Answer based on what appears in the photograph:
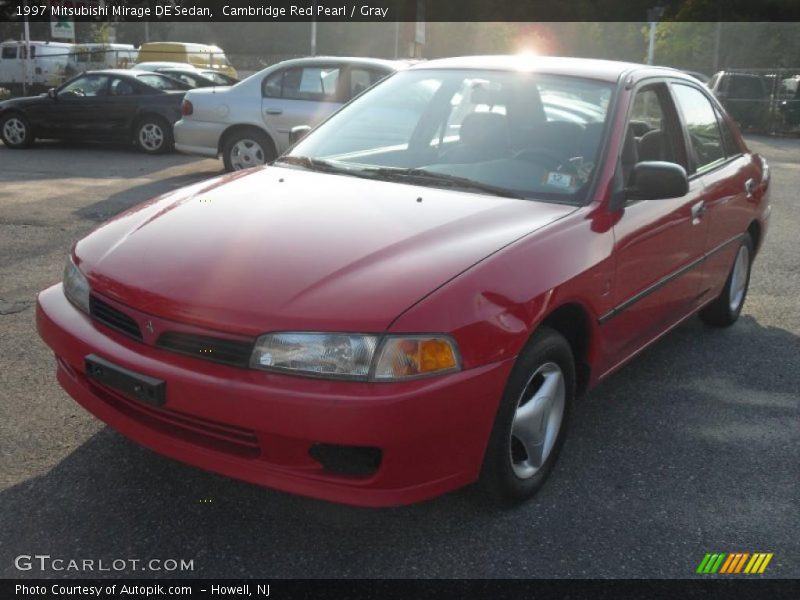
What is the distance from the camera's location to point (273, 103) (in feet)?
35.8

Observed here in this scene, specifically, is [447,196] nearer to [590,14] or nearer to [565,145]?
[565,145]

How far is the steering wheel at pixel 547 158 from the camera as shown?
12.3ft

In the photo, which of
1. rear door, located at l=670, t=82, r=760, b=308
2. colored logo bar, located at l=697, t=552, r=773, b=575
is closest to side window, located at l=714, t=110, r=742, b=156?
rear door, located at l=670, t=82, r=760, b=308

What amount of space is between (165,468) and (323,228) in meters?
1.07

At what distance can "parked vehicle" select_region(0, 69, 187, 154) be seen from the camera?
14.0 metres

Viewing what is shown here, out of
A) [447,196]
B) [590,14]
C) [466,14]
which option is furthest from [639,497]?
[466,14]

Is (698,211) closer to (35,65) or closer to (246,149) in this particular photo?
(246,149)

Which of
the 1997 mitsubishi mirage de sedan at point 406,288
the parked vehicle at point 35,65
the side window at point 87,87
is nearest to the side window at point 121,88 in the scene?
the side window at point 87,87

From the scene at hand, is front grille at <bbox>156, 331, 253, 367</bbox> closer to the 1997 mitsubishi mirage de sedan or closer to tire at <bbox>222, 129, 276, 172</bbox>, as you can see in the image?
the 1997 mitsubishi mirage de sedan

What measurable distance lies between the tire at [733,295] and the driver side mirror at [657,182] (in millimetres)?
1801

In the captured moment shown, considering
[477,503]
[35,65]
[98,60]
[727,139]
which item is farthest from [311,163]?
[98,60]

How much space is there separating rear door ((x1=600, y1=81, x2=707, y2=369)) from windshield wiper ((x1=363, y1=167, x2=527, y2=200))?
483 mm

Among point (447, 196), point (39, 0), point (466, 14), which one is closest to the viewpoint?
point (447, 196)

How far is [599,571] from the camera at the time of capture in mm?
2824
